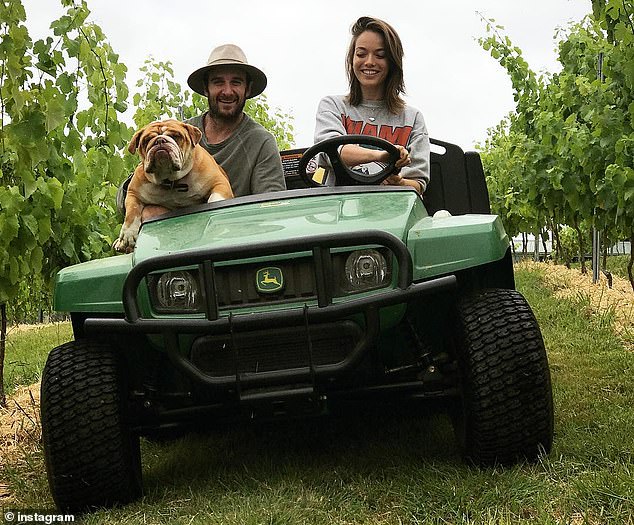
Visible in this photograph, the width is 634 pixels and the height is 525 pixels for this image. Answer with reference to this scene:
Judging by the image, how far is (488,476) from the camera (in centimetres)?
269

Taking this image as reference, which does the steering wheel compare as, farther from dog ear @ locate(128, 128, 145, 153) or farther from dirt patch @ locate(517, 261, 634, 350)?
dirt patch @ locate(517, 261, 634, 350)

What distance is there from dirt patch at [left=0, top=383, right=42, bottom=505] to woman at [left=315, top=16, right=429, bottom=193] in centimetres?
191

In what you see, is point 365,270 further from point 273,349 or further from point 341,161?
point 341,161

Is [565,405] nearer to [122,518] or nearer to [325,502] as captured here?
[325,502]

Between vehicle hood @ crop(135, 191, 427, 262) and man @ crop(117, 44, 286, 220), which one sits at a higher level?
man @ crop(117, 44, 286, 220)

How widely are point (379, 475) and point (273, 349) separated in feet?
1.96

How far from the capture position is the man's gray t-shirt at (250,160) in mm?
3875

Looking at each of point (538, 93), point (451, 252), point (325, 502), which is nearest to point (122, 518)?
point (325, 502)

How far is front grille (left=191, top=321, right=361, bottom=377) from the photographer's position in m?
2.71

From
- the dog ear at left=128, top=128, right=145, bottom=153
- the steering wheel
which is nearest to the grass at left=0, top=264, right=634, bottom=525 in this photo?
the steering wheel

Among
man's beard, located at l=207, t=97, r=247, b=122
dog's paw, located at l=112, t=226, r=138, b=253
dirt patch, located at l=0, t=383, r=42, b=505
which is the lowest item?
dirt patch, located at l=0, t=383, r=42, b=505

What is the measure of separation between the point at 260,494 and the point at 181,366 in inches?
19.0

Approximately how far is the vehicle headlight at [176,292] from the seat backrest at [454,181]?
1.57m

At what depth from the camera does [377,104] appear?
414cm
